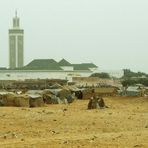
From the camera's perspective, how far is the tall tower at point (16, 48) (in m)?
165

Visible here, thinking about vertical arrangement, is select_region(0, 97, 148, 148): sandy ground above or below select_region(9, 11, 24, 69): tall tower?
below

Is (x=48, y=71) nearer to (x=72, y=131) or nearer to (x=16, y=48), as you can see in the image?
(x=16, y=48)

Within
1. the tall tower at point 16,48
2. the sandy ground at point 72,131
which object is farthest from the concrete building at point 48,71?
the sandy ground at point 72,131

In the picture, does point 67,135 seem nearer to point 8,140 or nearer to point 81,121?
point 8,140

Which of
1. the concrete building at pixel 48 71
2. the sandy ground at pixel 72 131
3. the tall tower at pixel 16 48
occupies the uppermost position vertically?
the tall tower at pixel 16 48

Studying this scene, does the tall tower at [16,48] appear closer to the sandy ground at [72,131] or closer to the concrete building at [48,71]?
the concrete building at [48,71]

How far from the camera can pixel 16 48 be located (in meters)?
165

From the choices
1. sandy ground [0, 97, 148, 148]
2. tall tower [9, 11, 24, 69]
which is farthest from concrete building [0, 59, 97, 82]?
sandy ground [0, 97, 148, 148]

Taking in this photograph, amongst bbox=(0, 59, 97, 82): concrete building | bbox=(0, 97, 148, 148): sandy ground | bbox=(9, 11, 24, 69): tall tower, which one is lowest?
bbox=(0, 97, 148, 148): sandy ground

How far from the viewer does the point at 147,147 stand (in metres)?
12.3

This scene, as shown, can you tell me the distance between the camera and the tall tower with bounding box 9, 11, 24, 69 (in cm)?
16512

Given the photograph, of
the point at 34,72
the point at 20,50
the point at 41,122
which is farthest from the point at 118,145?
the point at 20,50

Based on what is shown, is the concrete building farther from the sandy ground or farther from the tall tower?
the sandy ground

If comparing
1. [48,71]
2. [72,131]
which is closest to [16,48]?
[48,71]
